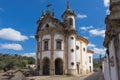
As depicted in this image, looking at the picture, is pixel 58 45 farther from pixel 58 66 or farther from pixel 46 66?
pixel 46 66

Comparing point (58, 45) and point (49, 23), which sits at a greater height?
point (49, 23)

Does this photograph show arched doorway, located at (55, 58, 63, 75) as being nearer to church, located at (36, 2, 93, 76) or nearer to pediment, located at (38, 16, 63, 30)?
church, located at (36, 2, 93, 76)

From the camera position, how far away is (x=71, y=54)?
39344 mm

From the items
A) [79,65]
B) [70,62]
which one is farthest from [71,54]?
[79,65]

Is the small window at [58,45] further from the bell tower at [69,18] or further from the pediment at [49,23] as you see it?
the bell tower at [69,18]

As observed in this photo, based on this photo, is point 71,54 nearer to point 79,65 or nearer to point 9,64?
point 79,65

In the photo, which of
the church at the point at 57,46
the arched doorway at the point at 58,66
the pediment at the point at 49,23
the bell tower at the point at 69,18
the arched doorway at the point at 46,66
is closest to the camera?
the church at the point at 57,46

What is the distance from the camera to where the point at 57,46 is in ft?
129

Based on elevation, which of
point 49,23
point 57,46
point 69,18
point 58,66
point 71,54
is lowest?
point 58,66

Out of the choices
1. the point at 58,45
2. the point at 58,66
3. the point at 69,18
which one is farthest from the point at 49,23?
the point at 58,66

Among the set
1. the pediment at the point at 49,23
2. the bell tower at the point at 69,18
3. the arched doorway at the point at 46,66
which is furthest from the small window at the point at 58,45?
the bell tower at the point at 69,18

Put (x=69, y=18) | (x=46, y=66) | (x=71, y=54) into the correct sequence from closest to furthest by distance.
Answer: (x=71, y=54) → (x=46, y=66) → (x=69, y=18)

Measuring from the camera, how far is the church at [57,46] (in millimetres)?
39031

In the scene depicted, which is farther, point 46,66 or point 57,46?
point 46,66
